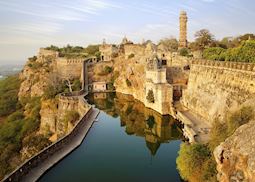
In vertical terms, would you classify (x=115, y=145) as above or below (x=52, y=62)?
below

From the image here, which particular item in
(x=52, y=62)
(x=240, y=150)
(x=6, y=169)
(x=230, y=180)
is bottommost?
(x=6, y=169)

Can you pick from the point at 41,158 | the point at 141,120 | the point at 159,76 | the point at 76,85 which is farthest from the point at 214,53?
the point at 41,158

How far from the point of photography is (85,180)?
14.4m

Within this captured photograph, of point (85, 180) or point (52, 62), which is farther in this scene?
point (52, 62)

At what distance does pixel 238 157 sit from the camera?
9.23 metres

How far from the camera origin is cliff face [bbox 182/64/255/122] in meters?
19.4

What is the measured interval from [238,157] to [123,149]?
1183 cm

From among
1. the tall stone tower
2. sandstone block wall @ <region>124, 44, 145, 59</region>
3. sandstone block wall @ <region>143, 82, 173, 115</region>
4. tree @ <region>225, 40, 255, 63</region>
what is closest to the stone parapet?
tree @ <region>225, 40, 255, 63</region>

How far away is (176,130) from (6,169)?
Answer: 56.9ft

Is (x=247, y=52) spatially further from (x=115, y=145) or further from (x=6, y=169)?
(x=6, y=169)

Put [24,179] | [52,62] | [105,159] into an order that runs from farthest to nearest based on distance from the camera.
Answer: [52,62], [105,159], [24,179]

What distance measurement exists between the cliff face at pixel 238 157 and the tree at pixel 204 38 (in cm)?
3978

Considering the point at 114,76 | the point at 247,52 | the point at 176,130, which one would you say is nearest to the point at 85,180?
the point at 176,130

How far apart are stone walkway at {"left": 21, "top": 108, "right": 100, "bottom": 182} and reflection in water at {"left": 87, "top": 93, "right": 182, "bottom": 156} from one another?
4.84 metres
